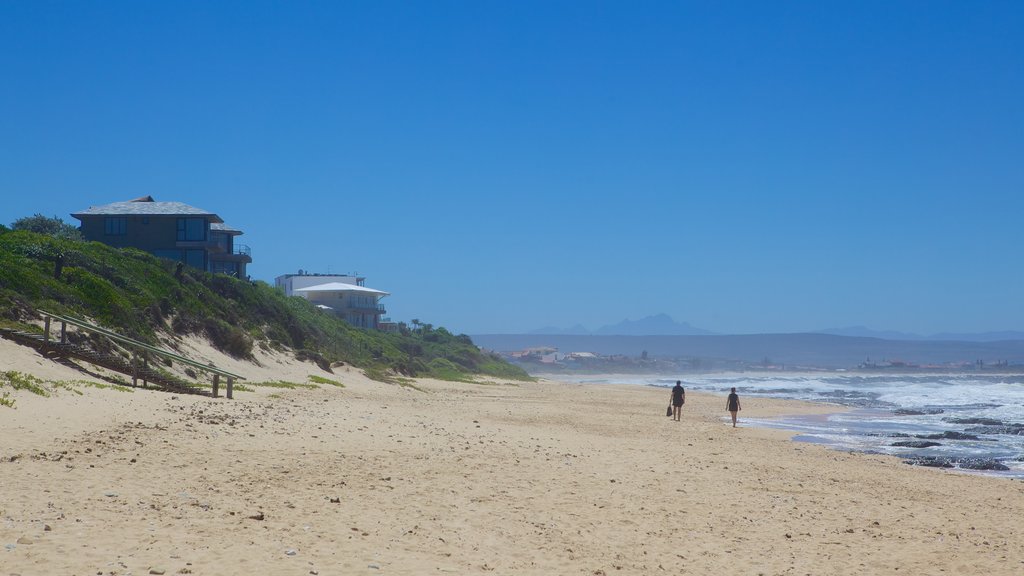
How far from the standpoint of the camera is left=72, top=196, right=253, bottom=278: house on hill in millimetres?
51969

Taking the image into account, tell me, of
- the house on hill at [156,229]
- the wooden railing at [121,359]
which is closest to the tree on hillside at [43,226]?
the house on hill at [156,229]

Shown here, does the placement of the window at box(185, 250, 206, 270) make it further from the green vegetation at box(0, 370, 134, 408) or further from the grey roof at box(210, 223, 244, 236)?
the green vegetation at box(0, 370, 134, 408)

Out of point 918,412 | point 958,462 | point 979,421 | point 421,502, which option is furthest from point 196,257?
point 421,502

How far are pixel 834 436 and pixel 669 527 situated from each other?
58.7 ft

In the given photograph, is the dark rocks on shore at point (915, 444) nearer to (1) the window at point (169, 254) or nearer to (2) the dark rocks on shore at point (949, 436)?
(2) the dark rocks on shore at point (949, 436)

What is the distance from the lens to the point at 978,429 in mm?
30109

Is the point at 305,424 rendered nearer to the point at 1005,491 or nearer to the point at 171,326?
the point at 1005,491

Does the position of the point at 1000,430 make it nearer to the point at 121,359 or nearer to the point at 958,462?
the point at 958,462

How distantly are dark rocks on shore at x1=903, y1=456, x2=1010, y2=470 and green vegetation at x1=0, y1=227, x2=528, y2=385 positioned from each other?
21484 millimetres

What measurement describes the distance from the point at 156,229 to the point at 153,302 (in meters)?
23.6

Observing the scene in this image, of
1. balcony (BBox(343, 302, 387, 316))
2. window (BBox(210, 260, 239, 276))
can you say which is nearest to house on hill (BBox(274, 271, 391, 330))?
balcony (BBox(343, 302, 387, 316))

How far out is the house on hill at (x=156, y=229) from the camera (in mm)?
51969

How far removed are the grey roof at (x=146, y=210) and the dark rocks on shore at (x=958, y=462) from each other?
43303mm

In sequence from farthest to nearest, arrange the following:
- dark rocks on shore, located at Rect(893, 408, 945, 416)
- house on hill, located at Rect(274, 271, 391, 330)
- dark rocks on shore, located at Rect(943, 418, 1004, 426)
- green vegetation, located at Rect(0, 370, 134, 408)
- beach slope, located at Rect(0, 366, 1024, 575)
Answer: house on hill, located at Rect(274, 271, 391, 330), dark rocks on shore, located at Rect(893, 408, 945, 416), dark rocks on shore, located at Rect(943, 418, 1004, 426), green vegetation, located at Rect(0, 370, 134, 408), beach slope, located at Rect(0, 366, 1024, 575)
